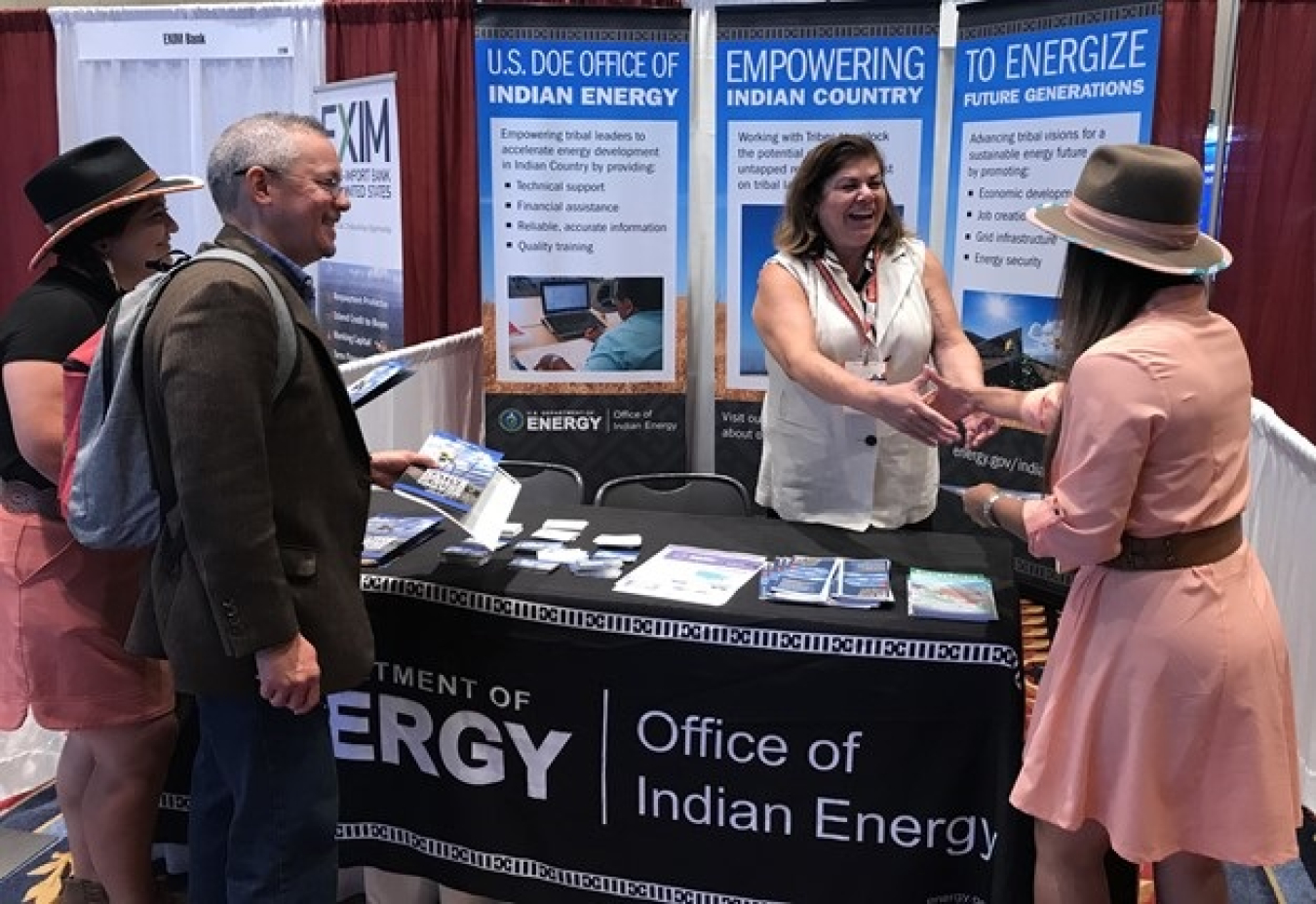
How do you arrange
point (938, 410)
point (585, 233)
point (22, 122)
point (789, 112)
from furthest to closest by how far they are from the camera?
point (22, 122) → point (585, 233) → point (789, 112) → point (938, 410)

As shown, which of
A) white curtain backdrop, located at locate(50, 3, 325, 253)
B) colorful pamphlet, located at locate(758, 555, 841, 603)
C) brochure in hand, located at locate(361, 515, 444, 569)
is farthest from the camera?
white curtain backdrop, located at locate(50, 3, 325, 253)

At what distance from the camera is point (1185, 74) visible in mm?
3787

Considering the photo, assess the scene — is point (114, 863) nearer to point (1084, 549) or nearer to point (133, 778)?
point (133, 778)

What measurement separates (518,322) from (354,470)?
2999 mm

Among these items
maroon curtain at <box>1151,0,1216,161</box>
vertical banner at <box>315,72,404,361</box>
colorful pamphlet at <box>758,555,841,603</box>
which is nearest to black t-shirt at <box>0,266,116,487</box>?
colorful pamphlet at <box>758,555,841,603</box>

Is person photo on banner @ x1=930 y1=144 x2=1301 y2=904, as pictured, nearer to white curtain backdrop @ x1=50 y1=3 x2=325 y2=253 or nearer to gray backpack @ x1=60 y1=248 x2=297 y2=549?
gray backpack @ x1=60 y1=248 x2=297 y2=549

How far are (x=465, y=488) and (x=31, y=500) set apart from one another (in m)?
0.82

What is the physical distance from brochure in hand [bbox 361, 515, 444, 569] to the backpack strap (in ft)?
1.90

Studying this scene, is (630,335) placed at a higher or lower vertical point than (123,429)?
lower

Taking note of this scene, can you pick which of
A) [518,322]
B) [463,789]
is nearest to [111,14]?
[518,322]

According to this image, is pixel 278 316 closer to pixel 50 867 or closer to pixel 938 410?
pixel 938 410

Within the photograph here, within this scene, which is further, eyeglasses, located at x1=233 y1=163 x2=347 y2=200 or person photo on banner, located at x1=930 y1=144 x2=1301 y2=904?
eyeglasses, located at x1=233 y1=163 x2=347 y2=200

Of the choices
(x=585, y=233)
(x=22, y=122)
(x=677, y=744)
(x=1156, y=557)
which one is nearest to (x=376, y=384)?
(x=677, y=744)

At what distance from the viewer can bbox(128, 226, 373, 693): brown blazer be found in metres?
1.50
